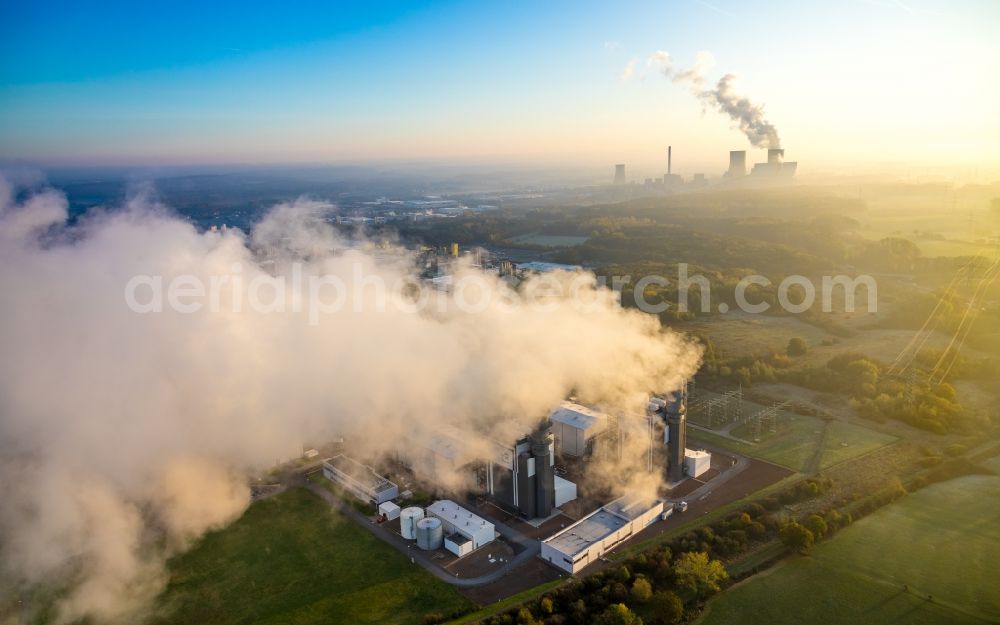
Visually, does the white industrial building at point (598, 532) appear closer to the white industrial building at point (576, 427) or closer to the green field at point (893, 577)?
the white industrial building at point (576, 427)

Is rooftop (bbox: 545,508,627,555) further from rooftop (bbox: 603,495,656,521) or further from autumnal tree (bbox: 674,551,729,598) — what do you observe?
autumnal tree (bbox: 674,551,729,598)

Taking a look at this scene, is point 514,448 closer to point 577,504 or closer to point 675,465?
point 577,504

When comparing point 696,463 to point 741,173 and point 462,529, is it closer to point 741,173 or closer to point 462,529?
point 462,529

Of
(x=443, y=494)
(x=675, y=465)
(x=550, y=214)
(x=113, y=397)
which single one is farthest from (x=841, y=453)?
(x=550, y=214)

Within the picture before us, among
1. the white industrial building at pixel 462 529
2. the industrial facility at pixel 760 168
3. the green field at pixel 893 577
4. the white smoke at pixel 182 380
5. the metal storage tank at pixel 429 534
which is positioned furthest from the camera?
the industrial facility at pixel 760 168

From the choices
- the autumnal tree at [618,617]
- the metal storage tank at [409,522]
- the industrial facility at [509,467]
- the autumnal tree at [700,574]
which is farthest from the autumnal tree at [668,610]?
the metal storage tank at [409,522]

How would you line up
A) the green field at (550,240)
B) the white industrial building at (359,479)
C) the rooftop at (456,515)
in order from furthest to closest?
the green field at (550,240), the white industrial building at (359,479), the rooftop at (456,515)

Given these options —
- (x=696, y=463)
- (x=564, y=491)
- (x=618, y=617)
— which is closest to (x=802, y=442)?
(x=696, y=463)

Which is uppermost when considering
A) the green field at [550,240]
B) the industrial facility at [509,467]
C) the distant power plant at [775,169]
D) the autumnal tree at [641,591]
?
the distant power plant at [775,169]
